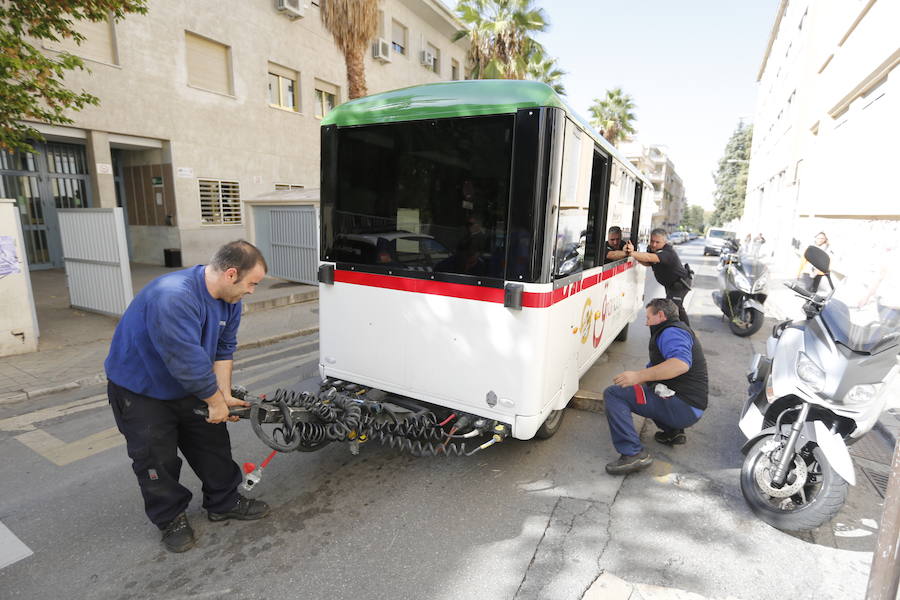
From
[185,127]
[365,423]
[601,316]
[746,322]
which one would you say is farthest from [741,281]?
[185,127]

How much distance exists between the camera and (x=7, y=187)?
11.9 m

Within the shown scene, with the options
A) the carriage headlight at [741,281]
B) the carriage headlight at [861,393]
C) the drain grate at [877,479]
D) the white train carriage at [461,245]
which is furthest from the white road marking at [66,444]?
the carriage headlight at [741,281]

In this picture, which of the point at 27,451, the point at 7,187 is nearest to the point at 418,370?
the point at 27,451

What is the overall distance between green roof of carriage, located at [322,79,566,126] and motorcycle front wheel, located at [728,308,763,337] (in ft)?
22.7

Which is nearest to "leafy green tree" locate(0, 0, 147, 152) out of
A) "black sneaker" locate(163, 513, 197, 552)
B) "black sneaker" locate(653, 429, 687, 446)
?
"black sneaker" locate(163, 513, 197, 552)

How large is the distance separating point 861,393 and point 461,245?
2.67m

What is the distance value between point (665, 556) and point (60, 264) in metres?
16.6

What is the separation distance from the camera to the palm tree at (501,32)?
1579 cm

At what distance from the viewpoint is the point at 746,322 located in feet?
26.7

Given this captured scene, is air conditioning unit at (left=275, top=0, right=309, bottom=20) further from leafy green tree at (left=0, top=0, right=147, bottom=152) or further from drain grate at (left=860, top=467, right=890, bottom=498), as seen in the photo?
drain grate at (left=860, top=467, right=890, bottom=498)

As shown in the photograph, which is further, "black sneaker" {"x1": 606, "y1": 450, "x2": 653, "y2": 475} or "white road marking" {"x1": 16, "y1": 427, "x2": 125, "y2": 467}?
"white road marking" {"x1": 16, "y1": 427, "x2": 125, "y2": 467}

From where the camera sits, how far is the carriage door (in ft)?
39.4

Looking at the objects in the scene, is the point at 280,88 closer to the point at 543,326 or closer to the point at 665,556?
the point at 543,326

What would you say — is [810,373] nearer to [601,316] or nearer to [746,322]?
[601,316]
